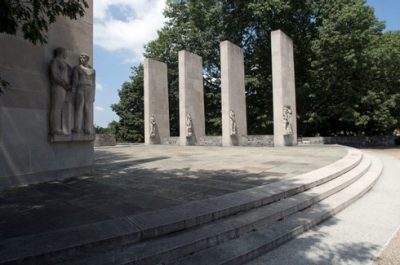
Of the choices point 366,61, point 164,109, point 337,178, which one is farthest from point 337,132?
point 337,178

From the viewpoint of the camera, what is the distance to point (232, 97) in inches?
927

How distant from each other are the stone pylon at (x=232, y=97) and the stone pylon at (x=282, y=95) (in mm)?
3079

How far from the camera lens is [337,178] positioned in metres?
8.00

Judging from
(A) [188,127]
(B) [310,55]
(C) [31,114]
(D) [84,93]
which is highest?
(B) [310,55]

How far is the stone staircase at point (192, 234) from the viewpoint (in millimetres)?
3240

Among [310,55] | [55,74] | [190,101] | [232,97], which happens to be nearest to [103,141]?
[190,101]

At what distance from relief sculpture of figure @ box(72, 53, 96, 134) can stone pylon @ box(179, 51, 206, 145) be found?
1662 centimetres

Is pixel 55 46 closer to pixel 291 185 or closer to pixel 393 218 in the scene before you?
pixel 291 185

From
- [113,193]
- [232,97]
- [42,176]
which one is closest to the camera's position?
[113,193]

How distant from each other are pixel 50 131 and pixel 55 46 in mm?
1959

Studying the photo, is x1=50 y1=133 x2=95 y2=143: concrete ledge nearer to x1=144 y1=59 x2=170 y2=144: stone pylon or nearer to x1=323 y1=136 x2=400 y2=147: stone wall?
x1=144 y1=59 x2=170 y2=144: stone pylon

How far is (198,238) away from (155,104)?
24878 millimetres

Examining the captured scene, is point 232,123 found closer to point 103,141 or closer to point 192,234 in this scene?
point 103,141

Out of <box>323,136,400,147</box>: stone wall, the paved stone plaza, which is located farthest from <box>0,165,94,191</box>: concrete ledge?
<box>323,136,400,147</box>: stone wall
